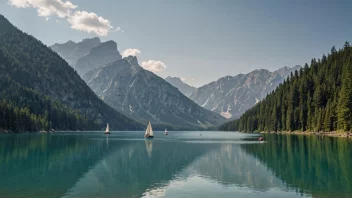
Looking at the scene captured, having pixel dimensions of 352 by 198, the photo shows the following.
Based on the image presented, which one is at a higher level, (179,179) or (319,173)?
(319,173)

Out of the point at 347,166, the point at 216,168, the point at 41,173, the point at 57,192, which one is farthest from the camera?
the point at 216,168

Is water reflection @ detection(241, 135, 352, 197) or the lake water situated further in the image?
water reflection @ detection(241, 135, 352, 197)

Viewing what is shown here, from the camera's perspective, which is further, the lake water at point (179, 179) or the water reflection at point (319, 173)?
the water reflection at point (319, 173)

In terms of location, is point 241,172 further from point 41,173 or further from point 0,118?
point 0,118

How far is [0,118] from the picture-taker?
600ft

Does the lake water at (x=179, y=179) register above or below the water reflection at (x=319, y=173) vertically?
below

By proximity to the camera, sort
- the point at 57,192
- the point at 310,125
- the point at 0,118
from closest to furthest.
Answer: the point at 57,192 < the point at 310,125 < the point at 0,118

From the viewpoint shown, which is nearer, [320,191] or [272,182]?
[320,191]

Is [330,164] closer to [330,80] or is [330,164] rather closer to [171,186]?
[171,186]

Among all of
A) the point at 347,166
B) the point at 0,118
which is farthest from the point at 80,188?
the point at 0,118

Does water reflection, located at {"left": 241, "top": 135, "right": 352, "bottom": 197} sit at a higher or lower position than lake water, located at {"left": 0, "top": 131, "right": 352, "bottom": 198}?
higher

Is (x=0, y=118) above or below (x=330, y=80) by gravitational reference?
below

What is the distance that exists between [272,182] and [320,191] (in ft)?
23.6

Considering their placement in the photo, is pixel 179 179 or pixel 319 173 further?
pixel 319 173
